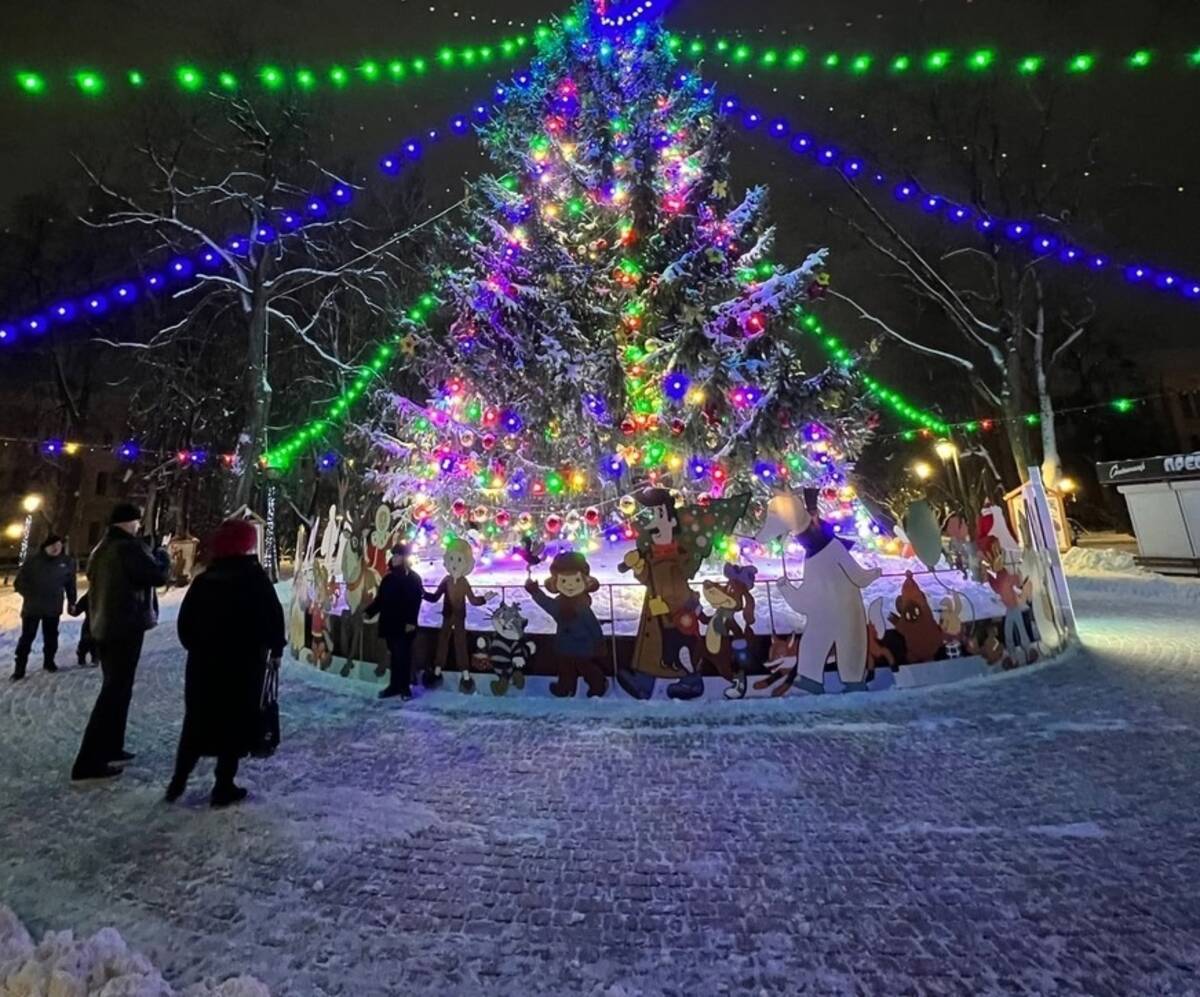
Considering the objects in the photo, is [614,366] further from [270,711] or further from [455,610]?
[270,711]

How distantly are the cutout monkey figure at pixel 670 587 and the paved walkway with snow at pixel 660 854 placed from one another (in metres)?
0.66

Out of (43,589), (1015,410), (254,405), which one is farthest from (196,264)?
(1015,410)

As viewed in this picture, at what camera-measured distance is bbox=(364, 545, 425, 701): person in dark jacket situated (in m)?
6.89

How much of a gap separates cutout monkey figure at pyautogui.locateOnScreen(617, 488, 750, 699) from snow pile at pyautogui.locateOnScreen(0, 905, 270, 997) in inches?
180

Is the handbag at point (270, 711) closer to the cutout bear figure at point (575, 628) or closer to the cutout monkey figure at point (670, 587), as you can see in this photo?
the cutout bear figure at point (575, 628)

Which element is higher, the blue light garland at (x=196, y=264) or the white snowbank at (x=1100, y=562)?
the blue light garland at (x=196, y=264)

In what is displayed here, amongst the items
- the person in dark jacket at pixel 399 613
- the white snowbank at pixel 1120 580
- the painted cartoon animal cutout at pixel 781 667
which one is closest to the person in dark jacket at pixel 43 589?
the person in dark jacket at pixel 399 613

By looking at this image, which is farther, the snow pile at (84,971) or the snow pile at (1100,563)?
the snow pile at (1100,563)

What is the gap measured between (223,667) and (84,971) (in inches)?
76.0

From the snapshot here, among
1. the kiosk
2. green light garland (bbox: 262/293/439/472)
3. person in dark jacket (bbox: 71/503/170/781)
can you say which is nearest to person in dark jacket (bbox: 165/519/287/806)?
person in dark jacket (bbox: 71/503/170/781)

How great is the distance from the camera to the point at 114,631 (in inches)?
182

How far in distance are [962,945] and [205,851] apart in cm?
374

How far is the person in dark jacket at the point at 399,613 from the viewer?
6.89 meters

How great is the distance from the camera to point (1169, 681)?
6449mm
